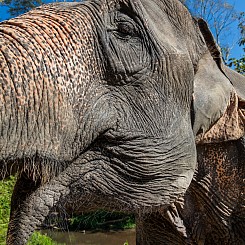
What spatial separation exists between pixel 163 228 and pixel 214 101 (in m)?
Result: 0.72

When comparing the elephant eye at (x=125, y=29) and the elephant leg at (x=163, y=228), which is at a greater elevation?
the elephant eye at (x=125, y=29)

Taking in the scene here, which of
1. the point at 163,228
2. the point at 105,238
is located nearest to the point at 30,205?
the point at 163,228

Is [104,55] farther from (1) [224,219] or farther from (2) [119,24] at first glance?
(1) [224,219]

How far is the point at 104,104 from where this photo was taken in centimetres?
107

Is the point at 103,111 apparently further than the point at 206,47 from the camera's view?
No

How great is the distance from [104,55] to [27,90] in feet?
0.96

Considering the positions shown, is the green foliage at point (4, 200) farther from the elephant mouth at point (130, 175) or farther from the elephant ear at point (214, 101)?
the elephant mouth at point (130, 175)

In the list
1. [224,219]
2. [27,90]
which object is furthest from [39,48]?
[224,219]

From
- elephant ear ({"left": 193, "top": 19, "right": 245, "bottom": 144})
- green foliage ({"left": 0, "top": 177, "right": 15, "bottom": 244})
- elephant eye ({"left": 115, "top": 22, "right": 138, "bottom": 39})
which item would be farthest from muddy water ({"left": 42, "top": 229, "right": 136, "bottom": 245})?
elephant eye ({"left": 115, "top": 22, "right": 138, "bottom": 39})

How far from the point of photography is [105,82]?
110 centimetres

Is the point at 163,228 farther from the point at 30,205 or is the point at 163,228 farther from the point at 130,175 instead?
the point at 30,205

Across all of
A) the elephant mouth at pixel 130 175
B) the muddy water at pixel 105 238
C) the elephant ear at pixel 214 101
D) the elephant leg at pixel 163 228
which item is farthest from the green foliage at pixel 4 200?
the muddy water at pixel 105 238

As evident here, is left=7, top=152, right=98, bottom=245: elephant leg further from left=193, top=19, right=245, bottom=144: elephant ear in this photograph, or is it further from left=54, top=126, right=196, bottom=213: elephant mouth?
left=193, top=19, right=245, bottom=144: elephant ear

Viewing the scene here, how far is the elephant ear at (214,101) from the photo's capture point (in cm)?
142
